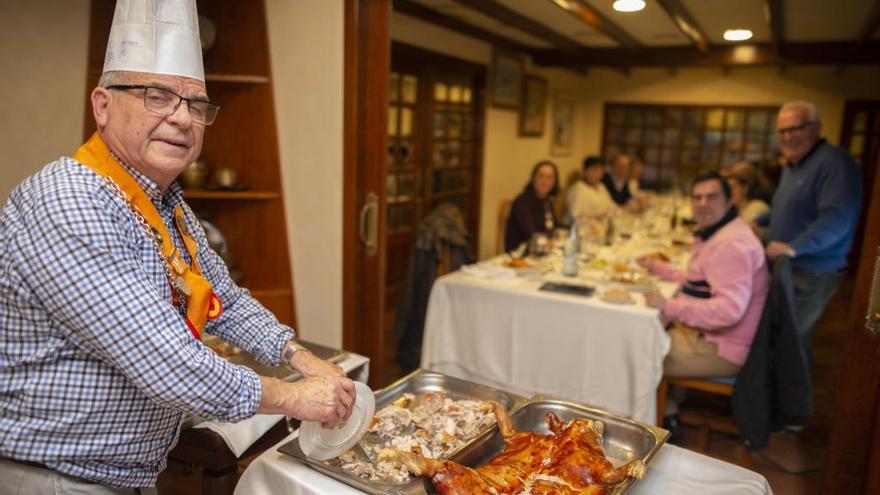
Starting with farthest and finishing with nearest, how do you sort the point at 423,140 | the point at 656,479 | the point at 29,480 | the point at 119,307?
the point at 423,140 → the point at 656,479 → the point at 29,480 → the point at 119,307

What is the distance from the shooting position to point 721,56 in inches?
212

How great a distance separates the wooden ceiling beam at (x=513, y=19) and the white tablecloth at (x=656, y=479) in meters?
3.23

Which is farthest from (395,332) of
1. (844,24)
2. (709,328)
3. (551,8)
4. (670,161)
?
(670,161)

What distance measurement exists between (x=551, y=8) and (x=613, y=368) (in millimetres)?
2568

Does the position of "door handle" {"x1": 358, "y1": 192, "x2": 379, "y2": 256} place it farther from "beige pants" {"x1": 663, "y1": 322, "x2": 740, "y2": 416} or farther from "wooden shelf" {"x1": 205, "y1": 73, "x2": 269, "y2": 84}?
"beige pants" {"x1": 663, "y1": 322, "x2": 740, "y2": 416}

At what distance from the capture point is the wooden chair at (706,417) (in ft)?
8.20

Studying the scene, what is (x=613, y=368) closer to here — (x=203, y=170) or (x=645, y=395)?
(x=645, y=395)

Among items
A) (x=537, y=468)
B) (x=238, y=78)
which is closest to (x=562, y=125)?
(x=238, y=78)

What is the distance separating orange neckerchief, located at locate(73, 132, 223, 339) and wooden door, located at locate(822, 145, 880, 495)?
1.62 m

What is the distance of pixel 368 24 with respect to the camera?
232cm

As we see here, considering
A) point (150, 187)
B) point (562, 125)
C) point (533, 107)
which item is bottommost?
point (150, 187)

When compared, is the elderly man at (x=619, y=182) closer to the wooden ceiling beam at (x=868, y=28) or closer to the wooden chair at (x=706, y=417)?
the wooden ceiling beam at (x=868, y=28)

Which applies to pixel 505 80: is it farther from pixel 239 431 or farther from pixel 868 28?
pixel 239 431

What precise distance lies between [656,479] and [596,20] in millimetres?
3561
